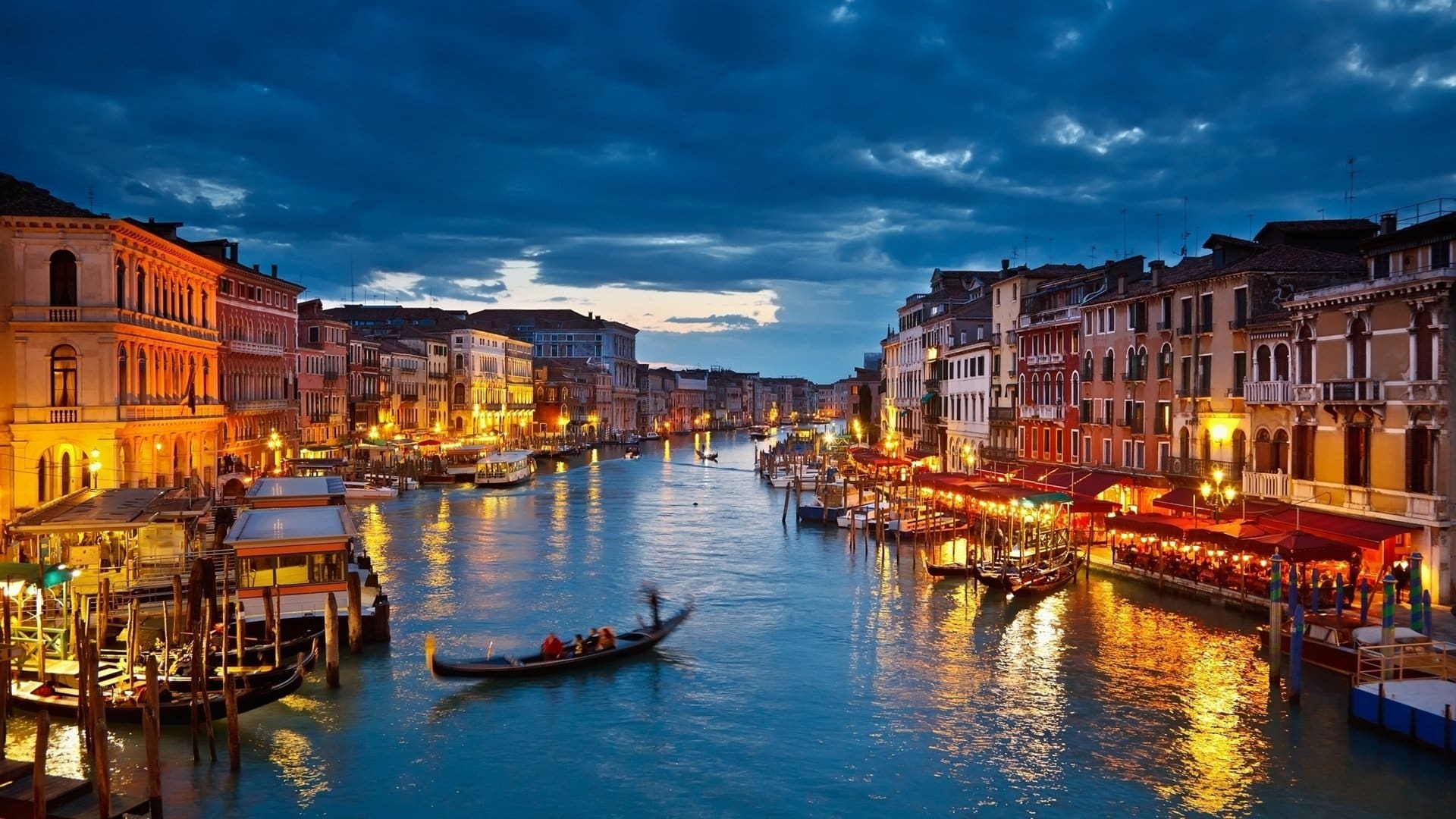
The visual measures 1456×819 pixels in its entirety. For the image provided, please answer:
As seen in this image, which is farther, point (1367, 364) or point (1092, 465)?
point (1092, 465)

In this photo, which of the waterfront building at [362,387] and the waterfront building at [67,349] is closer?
the waterfront building at [67,349]

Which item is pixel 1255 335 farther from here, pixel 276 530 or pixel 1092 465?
pixel 276 530

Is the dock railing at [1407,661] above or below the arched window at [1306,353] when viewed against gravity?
below

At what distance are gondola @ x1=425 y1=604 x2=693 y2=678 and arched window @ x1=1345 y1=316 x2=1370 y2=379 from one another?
47.0 feet

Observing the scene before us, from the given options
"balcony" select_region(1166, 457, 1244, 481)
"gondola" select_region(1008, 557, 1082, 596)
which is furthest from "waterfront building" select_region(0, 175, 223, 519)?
"balcony" select_region(1166, 457, 1244, 481)

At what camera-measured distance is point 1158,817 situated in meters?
13.1

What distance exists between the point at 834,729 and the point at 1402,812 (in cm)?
717

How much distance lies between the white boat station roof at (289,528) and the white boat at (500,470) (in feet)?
112

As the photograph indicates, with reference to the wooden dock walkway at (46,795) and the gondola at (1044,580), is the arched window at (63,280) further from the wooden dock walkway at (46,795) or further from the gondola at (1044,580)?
the gondola at (1044,580)

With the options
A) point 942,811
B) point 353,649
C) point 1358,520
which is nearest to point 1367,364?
point 1358,520

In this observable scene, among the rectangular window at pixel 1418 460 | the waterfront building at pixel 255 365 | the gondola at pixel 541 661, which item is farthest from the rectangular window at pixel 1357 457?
the waterfront building at pixel 255 365

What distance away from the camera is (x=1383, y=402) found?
20625mm

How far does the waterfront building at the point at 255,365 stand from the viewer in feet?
131

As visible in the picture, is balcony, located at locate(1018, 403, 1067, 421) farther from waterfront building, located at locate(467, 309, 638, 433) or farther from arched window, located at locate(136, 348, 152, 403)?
waterfront building, located at locate(467, 309, 638, 433)
